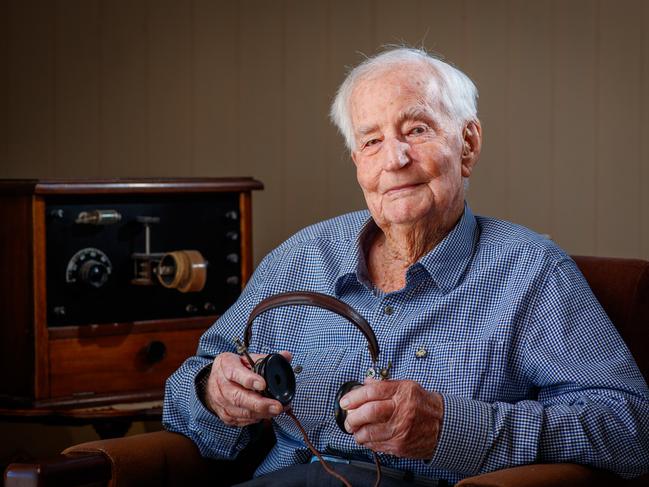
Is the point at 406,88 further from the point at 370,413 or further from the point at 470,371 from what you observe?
the point at 370,413

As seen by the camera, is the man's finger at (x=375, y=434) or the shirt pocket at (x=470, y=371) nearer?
the man's finger at (x=375, y=434)

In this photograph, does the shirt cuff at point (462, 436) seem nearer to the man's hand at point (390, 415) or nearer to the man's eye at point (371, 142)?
the man's hand at point (390, 415)

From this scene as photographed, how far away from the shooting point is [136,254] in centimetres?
253

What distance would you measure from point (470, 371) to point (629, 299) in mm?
378

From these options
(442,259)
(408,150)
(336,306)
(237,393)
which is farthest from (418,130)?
(237,393)

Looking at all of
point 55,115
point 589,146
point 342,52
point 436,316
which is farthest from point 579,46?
point 436,316

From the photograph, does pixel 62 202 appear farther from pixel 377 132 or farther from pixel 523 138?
pixel 523 138

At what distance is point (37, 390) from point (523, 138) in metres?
1.91

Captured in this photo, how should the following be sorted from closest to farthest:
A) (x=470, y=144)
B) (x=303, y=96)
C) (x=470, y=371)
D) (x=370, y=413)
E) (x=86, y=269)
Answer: (x=370, y=413) < (x=470, y=371) < (x=470, y=144) < (x=86, y=269) < (x=303, y=96)

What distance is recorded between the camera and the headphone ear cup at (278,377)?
64.5 inches

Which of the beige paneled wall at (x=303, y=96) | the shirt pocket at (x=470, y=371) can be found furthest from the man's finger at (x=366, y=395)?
the beige paneled wall at (x=303, y=96)

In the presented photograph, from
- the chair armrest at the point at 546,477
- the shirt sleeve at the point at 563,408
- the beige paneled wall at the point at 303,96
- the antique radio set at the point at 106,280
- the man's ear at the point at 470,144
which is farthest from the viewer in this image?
the beige paneled wall at the point at 303,96

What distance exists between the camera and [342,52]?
3.44 metres

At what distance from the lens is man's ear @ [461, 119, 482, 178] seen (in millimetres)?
1997
